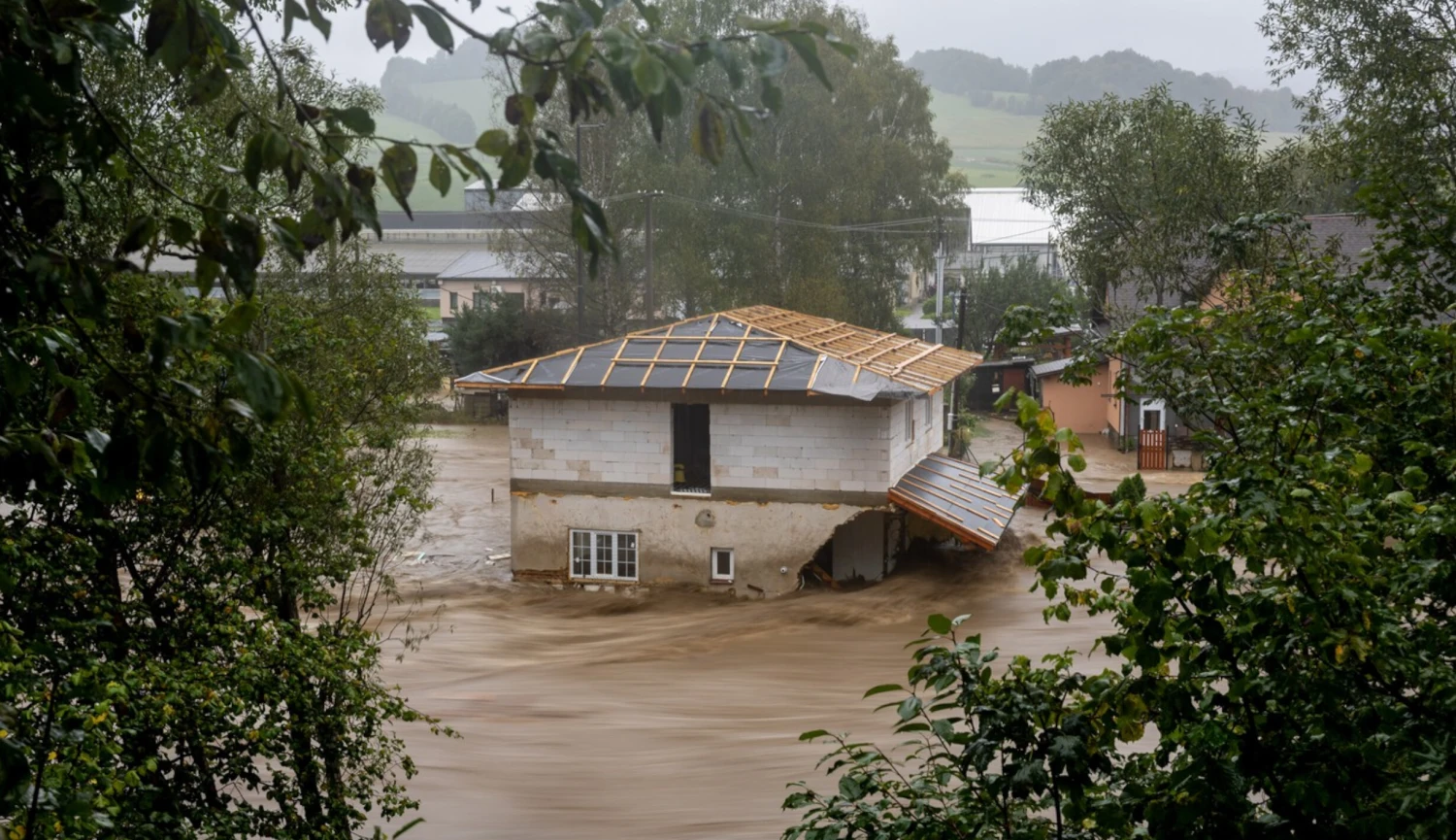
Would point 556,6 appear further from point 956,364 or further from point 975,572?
point 956,364

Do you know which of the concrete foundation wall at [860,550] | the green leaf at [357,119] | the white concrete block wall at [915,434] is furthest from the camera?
the concrete foundation wall at [860,550]

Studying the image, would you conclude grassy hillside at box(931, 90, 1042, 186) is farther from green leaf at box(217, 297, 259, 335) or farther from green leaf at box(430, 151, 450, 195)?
green leaf at box(217, 297, 259, 335)

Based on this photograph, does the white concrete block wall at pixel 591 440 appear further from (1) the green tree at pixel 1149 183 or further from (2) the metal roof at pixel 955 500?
(1) the green tree at pixel 1149 183

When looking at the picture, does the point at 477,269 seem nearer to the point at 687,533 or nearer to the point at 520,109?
the point at 687,533

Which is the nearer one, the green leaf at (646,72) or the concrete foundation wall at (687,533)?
the green leaf at (646,72)

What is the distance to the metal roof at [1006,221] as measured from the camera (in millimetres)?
71250

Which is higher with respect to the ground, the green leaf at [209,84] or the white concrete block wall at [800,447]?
the green leaf at [209,84]

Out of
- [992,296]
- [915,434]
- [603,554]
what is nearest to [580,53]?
[603,554]

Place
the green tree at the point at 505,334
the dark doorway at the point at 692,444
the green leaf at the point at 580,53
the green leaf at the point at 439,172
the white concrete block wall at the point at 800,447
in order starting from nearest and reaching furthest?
the green leaf at the point at 580,53 → the green leaf at the point at 439,172 → the white concrete block wall at the point at 800,447 → the dark doorway at the point at 692,444 → the green tree at the point at 505,334

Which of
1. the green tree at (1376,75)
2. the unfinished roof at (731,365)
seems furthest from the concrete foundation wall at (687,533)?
the green tree at (1376,75)

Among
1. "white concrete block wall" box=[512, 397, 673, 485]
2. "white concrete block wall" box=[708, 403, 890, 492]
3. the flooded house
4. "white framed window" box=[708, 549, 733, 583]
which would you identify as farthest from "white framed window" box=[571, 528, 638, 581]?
"white concrete block wall" box=[708, 403, 890, 492]

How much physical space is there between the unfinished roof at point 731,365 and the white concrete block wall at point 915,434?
0.70 meters

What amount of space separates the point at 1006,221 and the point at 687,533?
5140 cm

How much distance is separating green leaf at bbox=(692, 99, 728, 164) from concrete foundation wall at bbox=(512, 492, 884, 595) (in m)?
23.7
